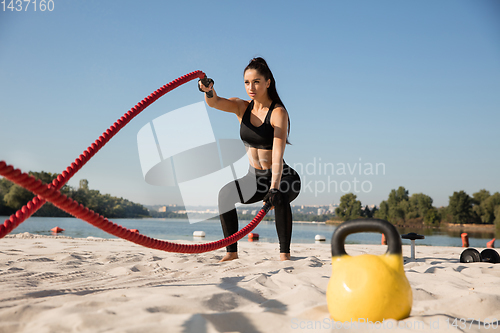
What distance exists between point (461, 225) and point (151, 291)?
49.1 m

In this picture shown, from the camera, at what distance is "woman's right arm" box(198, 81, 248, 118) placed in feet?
11.4

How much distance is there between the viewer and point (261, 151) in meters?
3.37

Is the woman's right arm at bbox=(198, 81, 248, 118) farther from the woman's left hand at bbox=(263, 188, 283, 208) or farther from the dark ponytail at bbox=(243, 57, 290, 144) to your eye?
the woman's left hand at bbox=(263, 188, 283, 208)

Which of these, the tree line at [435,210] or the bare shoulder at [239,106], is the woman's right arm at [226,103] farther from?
the tree line at [435,210]

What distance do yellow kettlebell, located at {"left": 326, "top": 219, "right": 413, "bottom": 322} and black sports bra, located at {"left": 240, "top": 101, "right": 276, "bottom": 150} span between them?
2.07m

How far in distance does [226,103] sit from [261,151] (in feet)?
2.28

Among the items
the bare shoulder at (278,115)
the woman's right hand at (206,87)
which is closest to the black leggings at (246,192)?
the bare shoulder at (278,115)

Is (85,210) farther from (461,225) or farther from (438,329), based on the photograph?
(461,225)

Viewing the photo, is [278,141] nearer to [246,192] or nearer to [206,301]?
[246,192]

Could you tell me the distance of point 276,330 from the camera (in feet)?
3.93

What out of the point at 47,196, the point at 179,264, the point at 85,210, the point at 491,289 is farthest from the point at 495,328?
the point at 179,264

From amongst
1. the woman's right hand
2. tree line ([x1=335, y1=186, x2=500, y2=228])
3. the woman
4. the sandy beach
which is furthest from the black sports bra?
tree line ([x1=335, y1=186, x2=500, y2=228])

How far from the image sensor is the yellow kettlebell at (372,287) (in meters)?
1.21

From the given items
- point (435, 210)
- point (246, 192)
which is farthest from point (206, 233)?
point (435, 210)
